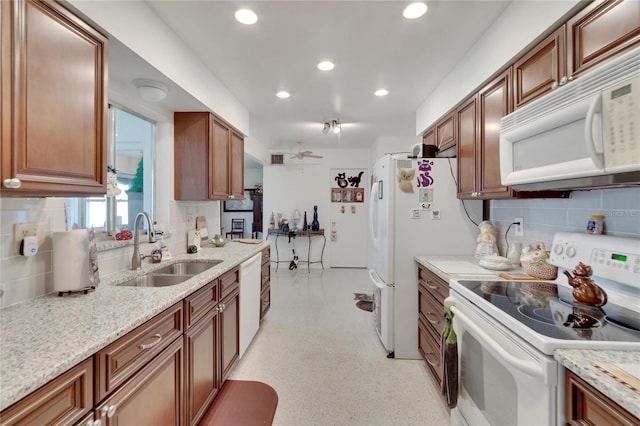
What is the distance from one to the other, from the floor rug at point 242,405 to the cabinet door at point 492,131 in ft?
6.77

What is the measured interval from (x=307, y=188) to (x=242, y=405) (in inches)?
176

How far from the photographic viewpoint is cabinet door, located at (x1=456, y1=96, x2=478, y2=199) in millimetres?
2088

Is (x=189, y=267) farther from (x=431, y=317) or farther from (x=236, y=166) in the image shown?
(x=431, y=317)

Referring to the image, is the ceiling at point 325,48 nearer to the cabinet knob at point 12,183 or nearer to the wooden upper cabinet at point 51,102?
the wooden upper cabinet at point 51,102

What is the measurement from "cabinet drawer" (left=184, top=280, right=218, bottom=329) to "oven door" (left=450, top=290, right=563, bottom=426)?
1.42 m

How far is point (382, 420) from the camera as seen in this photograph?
1745mm

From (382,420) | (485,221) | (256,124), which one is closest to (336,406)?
(382,420)

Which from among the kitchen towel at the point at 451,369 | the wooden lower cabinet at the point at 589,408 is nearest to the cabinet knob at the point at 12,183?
the wooden lower cabinet at the point at 589,408

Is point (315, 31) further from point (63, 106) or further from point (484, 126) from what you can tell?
point (63, 106)

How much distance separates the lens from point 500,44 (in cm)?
172

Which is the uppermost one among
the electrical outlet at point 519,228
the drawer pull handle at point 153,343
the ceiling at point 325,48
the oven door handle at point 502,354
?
the ceiling at point 325,48

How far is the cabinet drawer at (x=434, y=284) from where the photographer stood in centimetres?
187

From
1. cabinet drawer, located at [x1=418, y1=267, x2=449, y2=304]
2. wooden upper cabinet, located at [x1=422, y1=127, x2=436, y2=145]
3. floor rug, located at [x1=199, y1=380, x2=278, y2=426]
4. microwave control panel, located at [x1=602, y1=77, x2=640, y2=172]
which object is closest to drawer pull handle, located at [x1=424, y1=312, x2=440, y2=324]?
cabinet drawer, located at [x1=418, y1=267, x2=449, y2=304]

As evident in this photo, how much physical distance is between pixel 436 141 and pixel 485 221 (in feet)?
3.22
